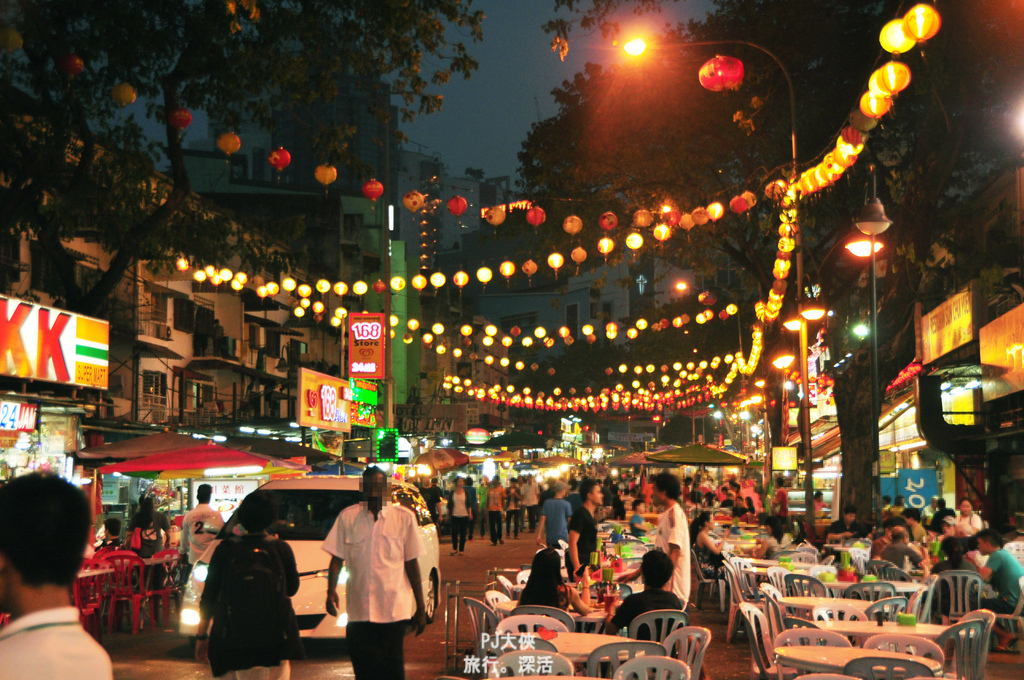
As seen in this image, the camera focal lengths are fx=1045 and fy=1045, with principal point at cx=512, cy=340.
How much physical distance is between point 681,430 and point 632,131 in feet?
229

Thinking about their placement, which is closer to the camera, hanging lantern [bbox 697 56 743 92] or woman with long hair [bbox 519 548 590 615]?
woman with long hair [bbox 519 548 590 615]

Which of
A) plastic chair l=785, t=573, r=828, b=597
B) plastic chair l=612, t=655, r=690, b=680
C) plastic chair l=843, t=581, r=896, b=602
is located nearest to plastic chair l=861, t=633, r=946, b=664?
plastic chair l=612, t=655, r=690, b=680

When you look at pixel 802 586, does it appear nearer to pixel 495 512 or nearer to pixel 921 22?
pixel 921 22

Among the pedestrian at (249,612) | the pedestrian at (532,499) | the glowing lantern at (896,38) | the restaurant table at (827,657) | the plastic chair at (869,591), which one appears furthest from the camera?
the pedestrian at (532,499)

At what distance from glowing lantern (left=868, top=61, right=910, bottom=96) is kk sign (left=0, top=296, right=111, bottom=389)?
494 inches

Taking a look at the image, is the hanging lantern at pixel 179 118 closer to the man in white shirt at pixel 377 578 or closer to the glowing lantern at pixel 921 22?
the man in white shirt at pixel 377 578

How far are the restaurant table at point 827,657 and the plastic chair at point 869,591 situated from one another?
392 centimetres

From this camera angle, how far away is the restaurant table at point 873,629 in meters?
8.55

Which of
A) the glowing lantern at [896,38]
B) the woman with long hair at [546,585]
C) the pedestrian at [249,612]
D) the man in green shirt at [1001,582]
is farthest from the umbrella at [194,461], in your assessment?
the glowing lantern at [896,38]

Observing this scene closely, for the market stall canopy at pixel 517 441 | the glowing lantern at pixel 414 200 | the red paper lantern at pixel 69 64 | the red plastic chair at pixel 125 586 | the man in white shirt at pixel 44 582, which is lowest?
the red plastic chair at pixel 125 586

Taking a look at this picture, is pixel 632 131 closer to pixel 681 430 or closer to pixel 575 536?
pixel 575 536

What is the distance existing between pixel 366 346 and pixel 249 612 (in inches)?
824

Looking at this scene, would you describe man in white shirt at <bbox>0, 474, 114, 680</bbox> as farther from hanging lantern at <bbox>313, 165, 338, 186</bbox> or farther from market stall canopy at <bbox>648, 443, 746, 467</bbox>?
market stall canopy at <bbox>648, 443, 746, 467</bbox>

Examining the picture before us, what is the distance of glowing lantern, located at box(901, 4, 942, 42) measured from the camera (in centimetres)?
927
